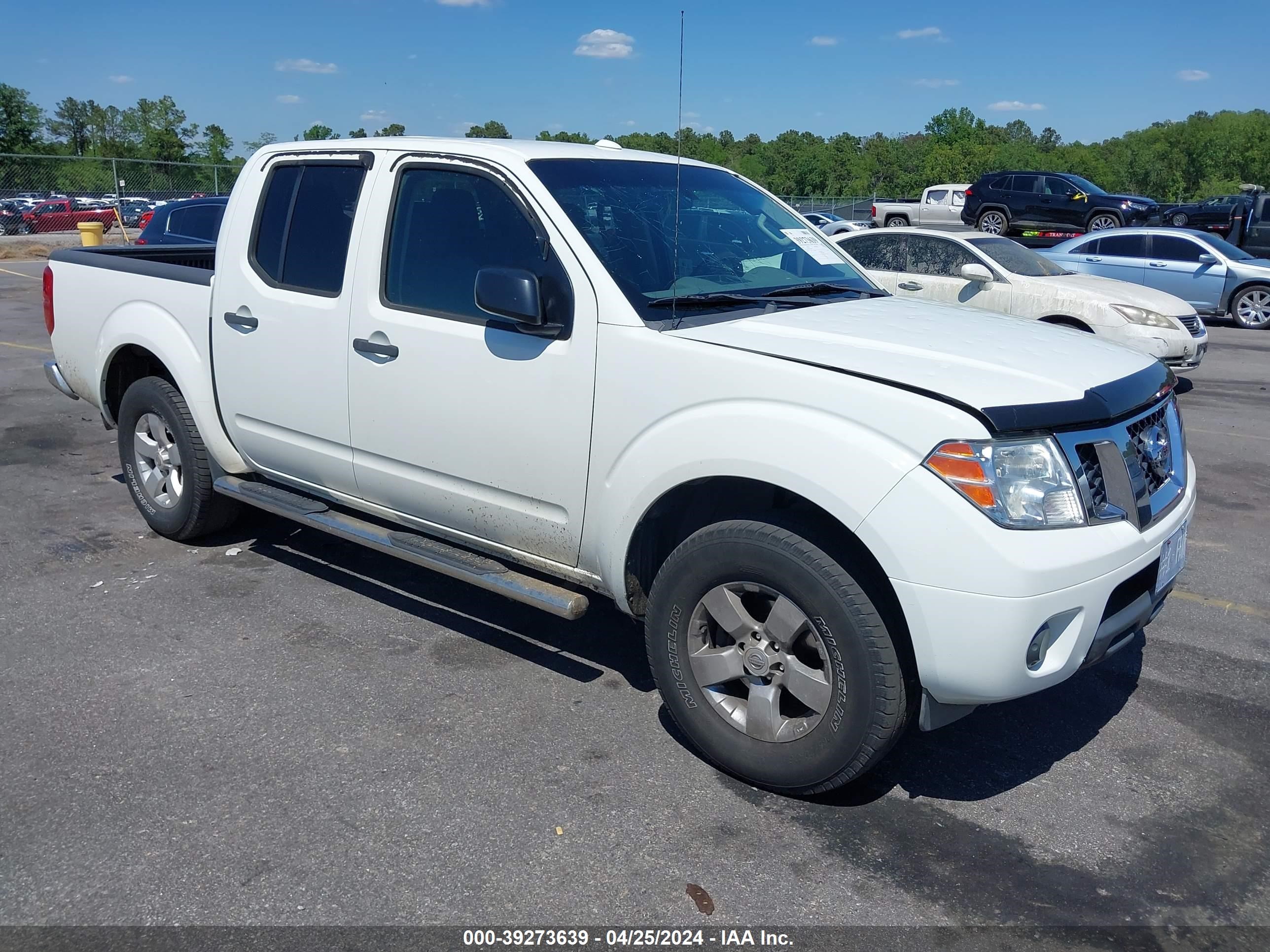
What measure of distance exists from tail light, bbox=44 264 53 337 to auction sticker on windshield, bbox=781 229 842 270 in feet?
13.4

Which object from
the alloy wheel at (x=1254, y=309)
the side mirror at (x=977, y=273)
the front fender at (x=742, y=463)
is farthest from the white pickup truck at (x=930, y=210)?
the front fender at (x=742, y=463)

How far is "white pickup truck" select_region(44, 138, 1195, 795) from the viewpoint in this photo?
115 inches

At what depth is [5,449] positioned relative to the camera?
25.3ft

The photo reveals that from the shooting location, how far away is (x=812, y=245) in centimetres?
462

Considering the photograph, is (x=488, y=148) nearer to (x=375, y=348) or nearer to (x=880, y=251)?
(x=375, y=348)

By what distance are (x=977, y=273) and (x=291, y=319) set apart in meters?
6.98

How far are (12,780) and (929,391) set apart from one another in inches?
123

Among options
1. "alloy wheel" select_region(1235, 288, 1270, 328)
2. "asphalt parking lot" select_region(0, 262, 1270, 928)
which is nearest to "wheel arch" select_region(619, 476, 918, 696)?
"asphalt parking lot" select_region(0, 262, 1270, 928)

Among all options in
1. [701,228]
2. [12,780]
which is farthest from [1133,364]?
[12,780]

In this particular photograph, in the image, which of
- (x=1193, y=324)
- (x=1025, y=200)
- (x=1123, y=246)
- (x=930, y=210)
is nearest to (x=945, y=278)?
(x=1193, y=324)

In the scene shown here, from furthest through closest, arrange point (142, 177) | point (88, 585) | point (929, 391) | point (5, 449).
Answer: point (142, 177) → point (5, 449) → point (88, 585) → point (929, 391)

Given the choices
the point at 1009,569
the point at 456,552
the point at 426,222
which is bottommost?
the point at 456,552

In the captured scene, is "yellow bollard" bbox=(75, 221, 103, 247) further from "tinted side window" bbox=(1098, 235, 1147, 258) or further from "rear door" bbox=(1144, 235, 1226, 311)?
"rear door" bbox=(1144, 235, 1226, 311)

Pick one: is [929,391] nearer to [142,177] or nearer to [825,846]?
[825,846]
